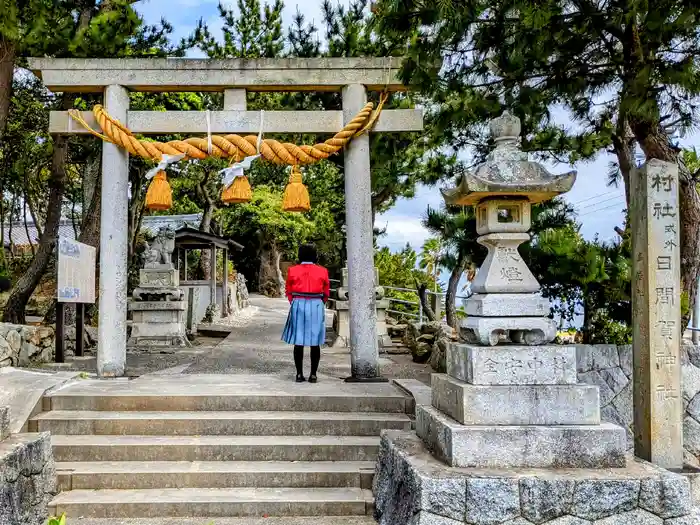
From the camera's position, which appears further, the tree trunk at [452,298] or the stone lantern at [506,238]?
the tree trunk at [452,298]

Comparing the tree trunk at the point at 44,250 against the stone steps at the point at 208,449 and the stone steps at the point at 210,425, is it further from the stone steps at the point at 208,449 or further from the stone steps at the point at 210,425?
the stone steps at the point at 208,449

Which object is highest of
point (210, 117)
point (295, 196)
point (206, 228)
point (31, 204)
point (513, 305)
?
point (31, 204)

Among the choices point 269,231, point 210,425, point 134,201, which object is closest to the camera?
point 210,425

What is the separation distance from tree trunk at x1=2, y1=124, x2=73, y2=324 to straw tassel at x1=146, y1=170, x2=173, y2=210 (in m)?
4.64

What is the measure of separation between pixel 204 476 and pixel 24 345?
215 inches

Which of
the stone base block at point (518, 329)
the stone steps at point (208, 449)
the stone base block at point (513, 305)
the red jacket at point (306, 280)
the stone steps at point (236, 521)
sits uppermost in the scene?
the red jacket at point (306, 280)

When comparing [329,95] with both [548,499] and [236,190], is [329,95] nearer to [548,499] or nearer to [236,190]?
[236,190]

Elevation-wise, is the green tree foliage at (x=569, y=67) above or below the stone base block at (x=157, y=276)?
above

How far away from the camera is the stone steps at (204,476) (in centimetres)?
475

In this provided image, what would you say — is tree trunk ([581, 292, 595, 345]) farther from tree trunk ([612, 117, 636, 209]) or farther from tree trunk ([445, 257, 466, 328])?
tree trunk ([445, 257, 466, 328])

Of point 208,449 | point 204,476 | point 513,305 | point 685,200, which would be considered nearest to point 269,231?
point 685,200

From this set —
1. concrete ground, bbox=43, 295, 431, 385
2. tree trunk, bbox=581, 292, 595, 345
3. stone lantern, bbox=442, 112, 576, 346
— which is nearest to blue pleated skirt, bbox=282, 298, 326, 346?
concrete ground, bbox=43, 295, 431, 385

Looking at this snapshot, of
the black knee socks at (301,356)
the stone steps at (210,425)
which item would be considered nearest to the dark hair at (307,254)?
the black knee socks at (301,356)

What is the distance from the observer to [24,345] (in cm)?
884
